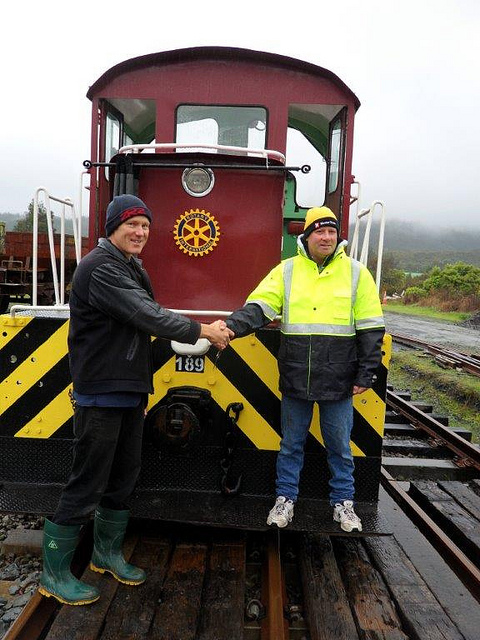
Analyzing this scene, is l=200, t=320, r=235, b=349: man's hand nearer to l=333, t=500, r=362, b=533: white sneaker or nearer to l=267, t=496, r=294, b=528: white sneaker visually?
l=267, t=496, r=294, b=528: white sneaker

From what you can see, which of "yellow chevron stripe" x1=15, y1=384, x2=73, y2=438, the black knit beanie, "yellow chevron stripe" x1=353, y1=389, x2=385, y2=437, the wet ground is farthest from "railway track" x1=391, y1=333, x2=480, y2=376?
the black knit beanie

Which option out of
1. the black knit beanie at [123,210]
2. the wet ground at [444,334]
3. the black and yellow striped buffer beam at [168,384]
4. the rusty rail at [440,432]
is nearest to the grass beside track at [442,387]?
the rusty rail at [440,432]

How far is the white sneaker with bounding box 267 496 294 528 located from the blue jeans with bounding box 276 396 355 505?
1.5 inches

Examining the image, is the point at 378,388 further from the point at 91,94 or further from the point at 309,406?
the point at 91,94

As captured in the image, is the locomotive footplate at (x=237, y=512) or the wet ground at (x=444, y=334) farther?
the wet ground at (x=444, y=334)

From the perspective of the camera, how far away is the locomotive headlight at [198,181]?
11.9 feet

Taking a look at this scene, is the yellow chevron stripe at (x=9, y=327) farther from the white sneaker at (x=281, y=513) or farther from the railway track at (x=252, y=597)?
the white sneaker at (x=281, y=513)

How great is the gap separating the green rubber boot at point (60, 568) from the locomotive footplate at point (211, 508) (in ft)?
1.16

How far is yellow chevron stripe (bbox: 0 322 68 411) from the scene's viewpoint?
323cm

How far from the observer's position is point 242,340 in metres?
3.23

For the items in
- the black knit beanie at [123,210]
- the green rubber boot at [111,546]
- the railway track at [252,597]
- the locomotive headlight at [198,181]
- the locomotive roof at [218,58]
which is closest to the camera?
the railway track at [252,597]

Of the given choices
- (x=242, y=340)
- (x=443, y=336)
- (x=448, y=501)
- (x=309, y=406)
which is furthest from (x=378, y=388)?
(x=443, y=336)

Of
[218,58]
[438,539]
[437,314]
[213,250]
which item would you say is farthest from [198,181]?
[437,314]

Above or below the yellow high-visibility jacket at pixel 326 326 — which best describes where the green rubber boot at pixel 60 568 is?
below
